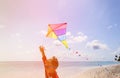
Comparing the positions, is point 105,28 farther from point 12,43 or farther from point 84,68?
point 12,43

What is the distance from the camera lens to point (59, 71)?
2729 mm

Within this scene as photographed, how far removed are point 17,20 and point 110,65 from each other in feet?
3.96

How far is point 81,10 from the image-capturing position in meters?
2.64

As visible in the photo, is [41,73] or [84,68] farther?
[84,68]

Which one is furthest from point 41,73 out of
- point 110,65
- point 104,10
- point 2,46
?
point 104,10

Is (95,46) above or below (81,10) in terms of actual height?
below

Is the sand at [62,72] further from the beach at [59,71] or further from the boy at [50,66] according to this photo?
the boy at [50,66]

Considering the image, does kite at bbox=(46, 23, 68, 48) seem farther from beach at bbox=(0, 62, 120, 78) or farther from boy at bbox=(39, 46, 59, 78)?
beach at bbox=(0, 62, 120, 78)

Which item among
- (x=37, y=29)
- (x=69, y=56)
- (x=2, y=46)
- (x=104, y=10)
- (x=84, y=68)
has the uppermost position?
(x=104, y=10)

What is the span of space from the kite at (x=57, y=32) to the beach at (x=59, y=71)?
0.37m

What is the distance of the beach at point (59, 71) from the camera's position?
2.73 m

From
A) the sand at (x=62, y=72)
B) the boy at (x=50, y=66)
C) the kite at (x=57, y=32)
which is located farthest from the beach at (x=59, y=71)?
the kite at (x=57, y=32)

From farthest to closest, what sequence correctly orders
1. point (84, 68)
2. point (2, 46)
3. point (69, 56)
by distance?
point (84, 68) → point (69, 56) → point (2, 46)

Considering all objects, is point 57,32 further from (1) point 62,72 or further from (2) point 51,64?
(1) point 62,72
